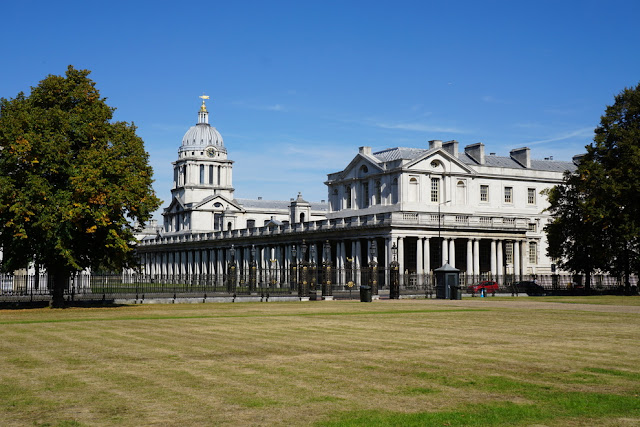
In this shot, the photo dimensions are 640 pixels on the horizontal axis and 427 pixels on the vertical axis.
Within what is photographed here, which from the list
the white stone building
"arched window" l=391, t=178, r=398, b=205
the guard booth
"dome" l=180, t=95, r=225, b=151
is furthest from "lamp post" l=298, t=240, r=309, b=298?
"dome" l=180, t=95, r=225, b=151

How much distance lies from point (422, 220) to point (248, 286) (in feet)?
78.3

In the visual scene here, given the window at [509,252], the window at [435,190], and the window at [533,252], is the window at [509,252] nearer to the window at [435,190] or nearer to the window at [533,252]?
the window at [533,252]

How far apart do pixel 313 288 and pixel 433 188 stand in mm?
37049

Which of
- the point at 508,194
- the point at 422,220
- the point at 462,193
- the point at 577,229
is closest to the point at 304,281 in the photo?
the point at 577,229

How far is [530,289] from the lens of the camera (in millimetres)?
63562

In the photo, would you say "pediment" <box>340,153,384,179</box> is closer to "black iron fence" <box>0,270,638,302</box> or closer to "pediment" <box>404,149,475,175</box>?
"pediment" <box>404,149,475,175</box>

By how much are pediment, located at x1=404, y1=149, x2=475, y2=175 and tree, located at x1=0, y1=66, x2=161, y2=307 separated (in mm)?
48227

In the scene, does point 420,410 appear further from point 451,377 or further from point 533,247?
point 533,247

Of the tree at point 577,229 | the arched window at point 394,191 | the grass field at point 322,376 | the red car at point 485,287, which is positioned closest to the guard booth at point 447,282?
the red car at point 485,287

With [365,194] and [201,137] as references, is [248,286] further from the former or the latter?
[201,137]

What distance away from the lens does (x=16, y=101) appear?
4012 cm

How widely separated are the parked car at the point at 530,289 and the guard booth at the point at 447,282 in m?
11.0

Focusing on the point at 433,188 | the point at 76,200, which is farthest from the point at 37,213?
the point at 433,188

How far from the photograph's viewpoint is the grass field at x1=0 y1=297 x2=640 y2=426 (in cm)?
1018
